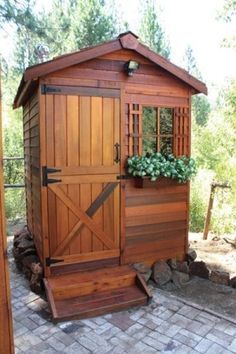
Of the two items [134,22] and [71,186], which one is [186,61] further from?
[71,186]

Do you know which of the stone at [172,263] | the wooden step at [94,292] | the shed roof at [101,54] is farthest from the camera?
the stone at [172,263]

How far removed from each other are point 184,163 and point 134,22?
8431 millimetres

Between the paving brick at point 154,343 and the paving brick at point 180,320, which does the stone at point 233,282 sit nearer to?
the paving brick at point 180,320

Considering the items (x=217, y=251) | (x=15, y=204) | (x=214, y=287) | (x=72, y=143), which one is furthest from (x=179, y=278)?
(x=15, y=204)

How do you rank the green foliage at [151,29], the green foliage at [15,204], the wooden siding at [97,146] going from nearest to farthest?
the wooden siding at [97,146] < the green foliage at [15,204] < the green foliage at [151,29]

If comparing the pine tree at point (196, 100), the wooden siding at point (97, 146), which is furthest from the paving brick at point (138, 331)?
the pine tree at point (196, 100)

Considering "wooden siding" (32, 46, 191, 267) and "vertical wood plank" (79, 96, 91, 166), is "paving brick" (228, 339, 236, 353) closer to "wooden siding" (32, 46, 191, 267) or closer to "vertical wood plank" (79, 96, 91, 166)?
"wooden siding" (32, 46, 191, 267)

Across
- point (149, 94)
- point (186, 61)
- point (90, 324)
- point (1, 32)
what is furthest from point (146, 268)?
point (186, 61)

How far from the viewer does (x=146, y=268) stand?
3.70 metres

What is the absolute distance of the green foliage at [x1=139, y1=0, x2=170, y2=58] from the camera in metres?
10.7

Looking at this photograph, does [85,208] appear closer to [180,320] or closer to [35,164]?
[35,164]

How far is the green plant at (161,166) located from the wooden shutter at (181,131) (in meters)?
0.11

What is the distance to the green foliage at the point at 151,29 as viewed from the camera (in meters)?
10.7

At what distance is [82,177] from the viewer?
3.40 metres
